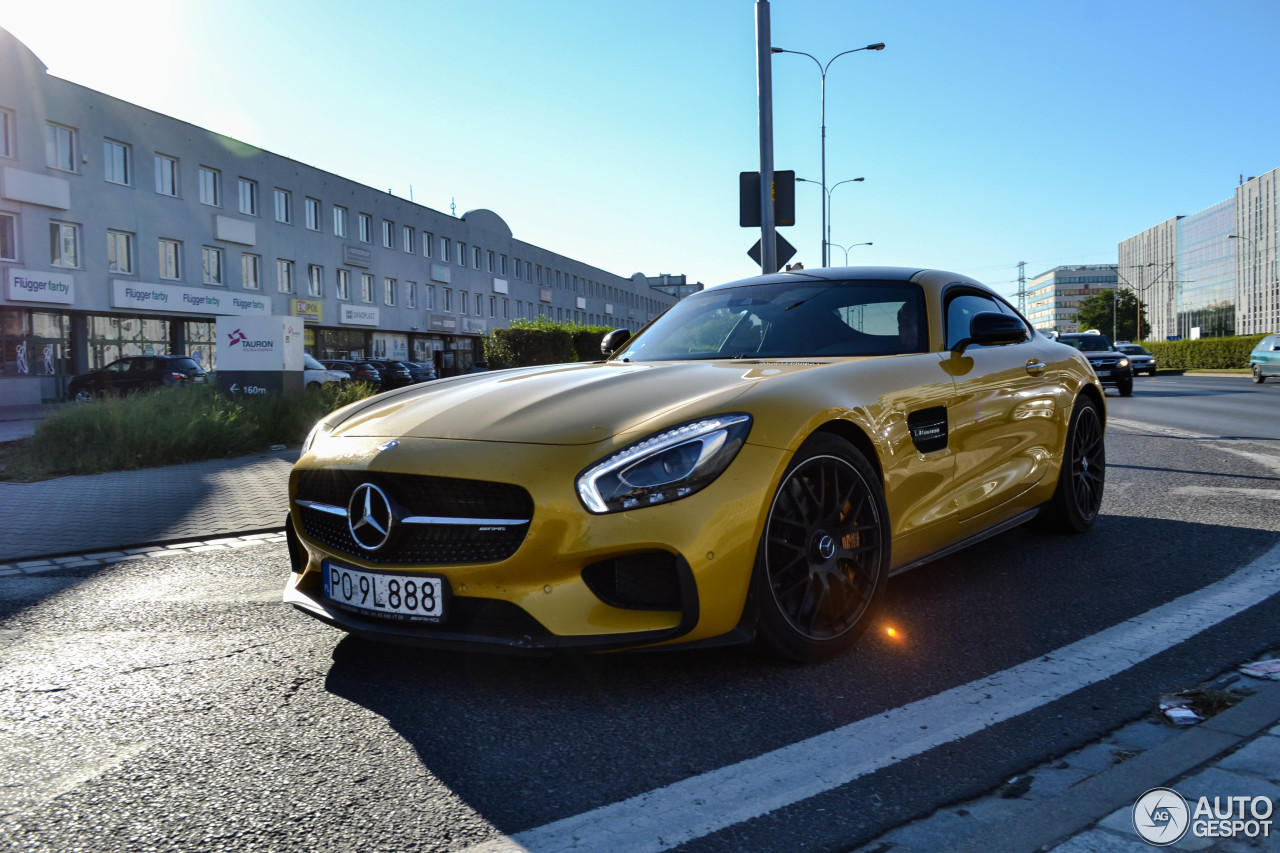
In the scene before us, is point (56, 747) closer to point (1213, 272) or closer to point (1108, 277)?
point (1213, 272)

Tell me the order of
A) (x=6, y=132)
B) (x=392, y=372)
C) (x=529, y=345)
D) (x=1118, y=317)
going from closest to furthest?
(x=529, y=345)
(x=6, y=132)
(x=392, y=372)
(x=1118, y=317)

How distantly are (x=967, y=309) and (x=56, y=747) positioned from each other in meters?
4.06

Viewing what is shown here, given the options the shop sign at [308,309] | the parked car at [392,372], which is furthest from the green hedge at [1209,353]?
the shop sign at [308,309]

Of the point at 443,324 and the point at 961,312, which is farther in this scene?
the point at 443,324

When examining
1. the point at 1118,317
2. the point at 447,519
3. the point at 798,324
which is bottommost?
the point at 447,519

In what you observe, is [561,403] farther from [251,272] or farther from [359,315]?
[359,315]

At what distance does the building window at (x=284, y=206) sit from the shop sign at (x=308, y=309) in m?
3.42

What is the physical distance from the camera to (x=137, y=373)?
26.8m

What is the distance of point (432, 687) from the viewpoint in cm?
314

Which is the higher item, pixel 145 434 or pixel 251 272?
pixel 251 272

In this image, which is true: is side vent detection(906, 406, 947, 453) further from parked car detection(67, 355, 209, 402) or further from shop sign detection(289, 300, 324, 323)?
shop sign detection(289, 300, 324, 323)

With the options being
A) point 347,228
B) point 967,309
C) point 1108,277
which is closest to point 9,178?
point 347,228
